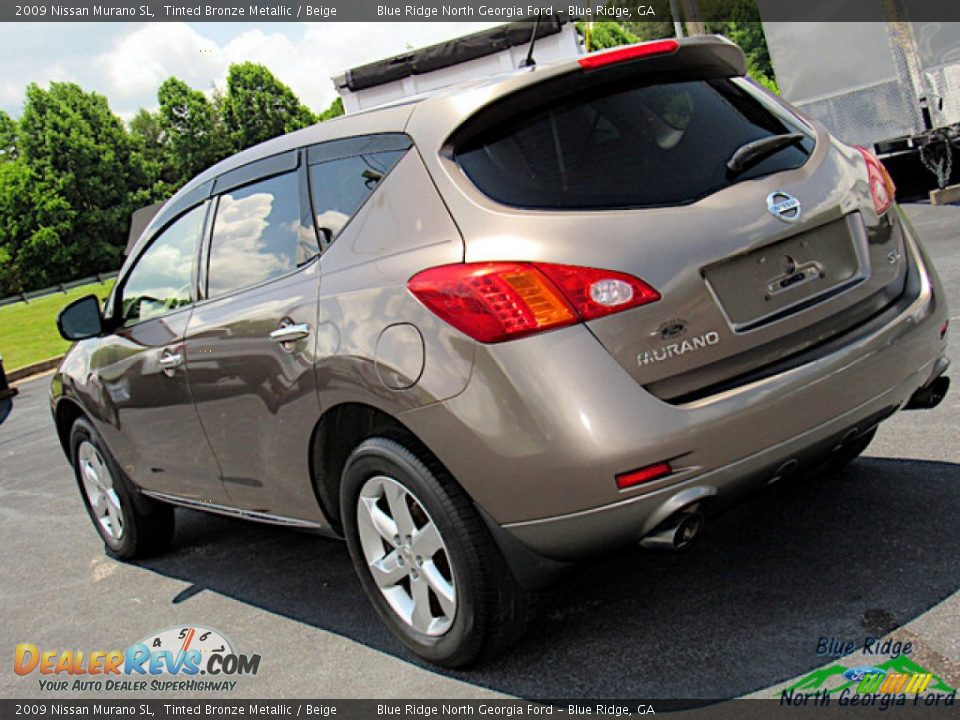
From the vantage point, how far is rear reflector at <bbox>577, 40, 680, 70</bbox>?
3.14 meters

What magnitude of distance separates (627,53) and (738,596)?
178 cm

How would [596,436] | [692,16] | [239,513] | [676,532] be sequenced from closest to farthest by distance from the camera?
[596,436] → [676,532] → [239,513] → [692,16]

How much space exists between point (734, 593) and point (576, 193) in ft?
4.79

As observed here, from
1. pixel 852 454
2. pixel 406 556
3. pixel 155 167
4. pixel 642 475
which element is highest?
pixel 155 167

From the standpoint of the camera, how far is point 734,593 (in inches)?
136

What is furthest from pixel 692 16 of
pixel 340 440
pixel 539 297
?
pixel 539 297

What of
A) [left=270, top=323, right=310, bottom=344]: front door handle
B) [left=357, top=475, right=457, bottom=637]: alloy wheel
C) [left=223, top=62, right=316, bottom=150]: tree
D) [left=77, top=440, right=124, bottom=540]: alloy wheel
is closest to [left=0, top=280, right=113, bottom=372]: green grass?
[left=77, top=440, right=124, bottom=540]: alloy wheel

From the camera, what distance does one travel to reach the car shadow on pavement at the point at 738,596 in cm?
306

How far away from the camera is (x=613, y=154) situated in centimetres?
305

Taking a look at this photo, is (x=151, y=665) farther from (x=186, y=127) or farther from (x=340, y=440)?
(x=186, y=127)

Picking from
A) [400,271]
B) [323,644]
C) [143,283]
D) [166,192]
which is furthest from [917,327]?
[166,192]

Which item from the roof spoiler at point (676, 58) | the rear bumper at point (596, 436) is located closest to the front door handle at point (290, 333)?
the rear bumper at point (596, 436)

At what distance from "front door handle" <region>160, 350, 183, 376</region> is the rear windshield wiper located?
2.33m

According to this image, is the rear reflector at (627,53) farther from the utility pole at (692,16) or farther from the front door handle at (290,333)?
the utility pole at (692,16)
